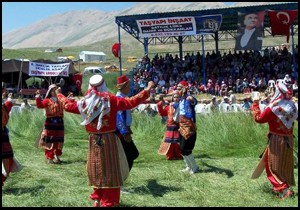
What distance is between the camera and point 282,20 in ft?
76.2

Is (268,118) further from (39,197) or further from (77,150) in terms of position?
(77,150)

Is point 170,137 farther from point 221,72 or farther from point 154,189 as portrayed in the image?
point 221,72

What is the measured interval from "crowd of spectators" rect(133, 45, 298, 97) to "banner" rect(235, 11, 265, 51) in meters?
1.39

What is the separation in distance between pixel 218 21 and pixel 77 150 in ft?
51.4

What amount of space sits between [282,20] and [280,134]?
17778 millimetres

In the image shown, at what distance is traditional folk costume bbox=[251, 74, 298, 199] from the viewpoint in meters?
6.52

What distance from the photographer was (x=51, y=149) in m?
9.76

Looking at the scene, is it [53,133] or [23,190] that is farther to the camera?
[53,133]

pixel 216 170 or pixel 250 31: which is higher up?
pixel 250 31

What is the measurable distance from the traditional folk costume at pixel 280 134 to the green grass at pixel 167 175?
0.88 ft

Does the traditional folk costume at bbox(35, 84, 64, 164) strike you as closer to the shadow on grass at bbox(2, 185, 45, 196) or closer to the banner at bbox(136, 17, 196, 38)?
the shadow on grass at bbox(2, 185, 45, 196)

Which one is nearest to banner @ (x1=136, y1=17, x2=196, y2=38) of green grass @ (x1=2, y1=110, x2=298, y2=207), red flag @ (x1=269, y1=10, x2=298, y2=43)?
A: red flag @ (x1=269, y1=10, x2=298, y2=43)

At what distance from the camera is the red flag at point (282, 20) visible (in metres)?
22.9

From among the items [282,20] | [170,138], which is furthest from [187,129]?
[282,20]
